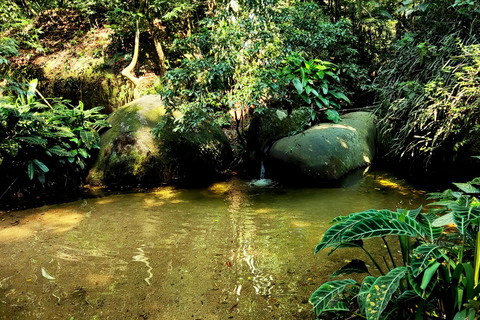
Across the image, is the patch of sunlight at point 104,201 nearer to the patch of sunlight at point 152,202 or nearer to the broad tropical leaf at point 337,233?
the patch of sunlight at point 152,202

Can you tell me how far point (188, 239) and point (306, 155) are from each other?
9.99 feet

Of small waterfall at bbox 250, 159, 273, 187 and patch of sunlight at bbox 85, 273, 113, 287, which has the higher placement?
small waterfall at bbox 250, 159, 273, 187

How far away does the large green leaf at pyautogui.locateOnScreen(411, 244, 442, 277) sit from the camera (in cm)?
143

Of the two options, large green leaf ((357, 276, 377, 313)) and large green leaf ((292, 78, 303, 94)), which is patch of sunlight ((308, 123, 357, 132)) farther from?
large green leaf ((357, 276, 377, 313))

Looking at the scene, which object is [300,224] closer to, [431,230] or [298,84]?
[431,230]

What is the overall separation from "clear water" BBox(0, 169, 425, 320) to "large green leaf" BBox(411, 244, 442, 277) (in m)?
0.88

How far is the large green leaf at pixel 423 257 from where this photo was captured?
Result: 143 cm

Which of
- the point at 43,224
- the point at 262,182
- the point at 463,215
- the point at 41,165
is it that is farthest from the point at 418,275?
the point at 41,165

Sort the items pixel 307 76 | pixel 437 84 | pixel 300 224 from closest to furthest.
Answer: pixel 300 224 < pixel 437 84 < pixel 307 76

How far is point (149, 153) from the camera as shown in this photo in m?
5.81

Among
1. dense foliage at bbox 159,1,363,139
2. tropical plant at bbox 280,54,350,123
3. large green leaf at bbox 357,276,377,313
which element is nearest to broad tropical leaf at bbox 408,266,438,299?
large green leaf at bbox 357,276,377,313

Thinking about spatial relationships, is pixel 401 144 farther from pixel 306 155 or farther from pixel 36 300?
pixel 36 300

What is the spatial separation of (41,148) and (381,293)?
5.29 metres

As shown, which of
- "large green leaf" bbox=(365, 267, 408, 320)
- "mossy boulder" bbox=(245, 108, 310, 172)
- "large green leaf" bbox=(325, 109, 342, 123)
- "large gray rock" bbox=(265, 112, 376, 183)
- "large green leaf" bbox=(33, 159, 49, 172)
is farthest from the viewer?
"mossy boulder" bbox=(245, 108, 310, 172)
